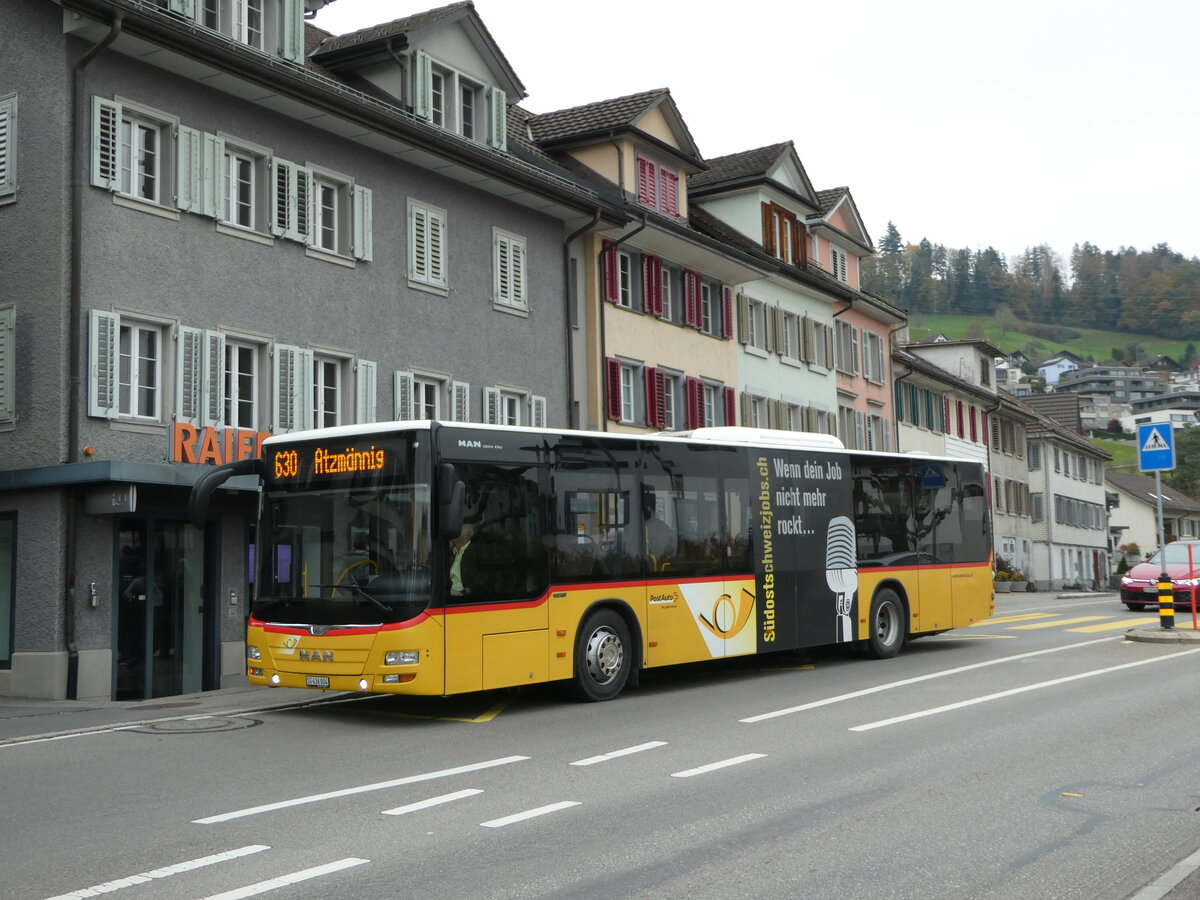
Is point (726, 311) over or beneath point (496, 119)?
beneath

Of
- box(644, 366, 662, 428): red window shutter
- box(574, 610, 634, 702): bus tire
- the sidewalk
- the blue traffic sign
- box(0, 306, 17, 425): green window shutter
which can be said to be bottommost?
the sidewalk

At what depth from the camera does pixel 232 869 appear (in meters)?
6.79

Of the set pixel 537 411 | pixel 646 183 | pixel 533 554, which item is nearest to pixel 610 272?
pixel 646 183

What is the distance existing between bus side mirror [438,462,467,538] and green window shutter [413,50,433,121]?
477 inches

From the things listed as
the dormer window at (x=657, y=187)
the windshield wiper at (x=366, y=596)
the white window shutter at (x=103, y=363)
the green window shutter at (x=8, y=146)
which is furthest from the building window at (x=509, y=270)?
the windshield wiper at (x=366, y=596)

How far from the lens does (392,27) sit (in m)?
23.9

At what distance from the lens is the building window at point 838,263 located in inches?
1663

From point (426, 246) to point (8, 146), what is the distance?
716 cm

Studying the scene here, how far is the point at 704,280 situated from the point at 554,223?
7.25 m

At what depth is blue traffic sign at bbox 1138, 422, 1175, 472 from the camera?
22484mm

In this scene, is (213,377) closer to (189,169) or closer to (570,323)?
(189,169)

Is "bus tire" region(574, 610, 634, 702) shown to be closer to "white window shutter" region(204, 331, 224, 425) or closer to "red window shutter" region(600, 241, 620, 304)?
"white window shutter" region(204, 331, 224, 425)

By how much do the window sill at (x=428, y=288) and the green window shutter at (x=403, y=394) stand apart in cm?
152

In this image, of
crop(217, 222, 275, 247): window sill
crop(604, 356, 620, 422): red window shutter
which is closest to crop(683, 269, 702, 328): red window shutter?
crop(604, 356, 620, 422): red window shutter
